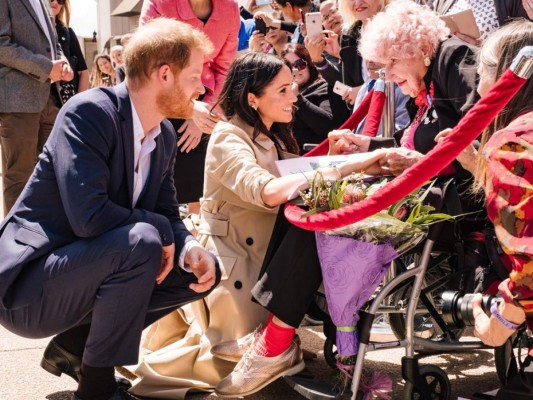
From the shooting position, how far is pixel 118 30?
31172mm

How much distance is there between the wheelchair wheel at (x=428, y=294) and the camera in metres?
3.22

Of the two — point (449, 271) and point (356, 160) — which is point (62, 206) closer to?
point (356, 160)

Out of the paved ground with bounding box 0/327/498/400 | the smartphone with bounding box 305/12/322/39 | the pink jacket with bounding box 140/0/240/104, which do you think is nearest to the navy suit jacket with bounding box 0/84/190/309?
the paved ground with bounding box 0/327/498/400

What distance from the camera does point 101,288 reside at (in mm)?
2750

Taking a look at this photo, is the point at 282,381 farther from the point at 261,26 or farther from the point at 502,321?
the point at 261,26

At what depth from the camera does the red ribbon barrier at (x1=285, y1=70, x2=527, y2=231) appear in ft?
7.34

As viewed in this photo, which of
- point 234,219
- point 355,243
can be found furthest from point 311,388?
point 234,219

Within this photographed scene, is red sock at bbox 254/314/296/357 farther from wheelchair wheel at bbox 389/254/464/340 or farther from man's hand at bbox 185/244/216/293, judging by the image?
wheelchair wheel at bbox 389/254/464/340

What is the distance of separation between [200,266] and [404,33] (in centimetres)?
134

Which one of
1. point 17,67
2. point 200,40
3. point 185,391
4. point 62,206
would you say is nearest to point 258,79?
point 200,40

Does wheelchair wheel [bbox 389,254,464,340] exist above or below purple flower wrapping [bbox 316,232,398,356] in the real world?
below

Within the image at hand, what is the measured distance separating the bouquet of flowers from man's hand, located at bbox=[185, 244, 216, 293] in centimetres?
43

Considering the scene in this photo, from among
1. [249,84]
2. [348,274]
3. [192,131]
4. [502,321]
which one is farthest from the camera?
[192,131]

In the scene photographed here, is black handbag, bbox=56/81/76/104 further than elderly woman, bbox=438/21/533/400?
Yes
